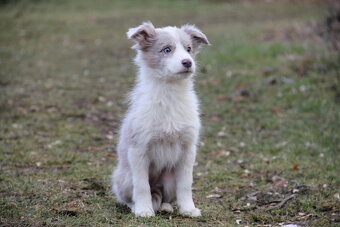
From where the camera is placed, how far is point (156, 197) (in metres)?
5.09

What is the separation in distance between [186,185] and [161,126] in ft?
1.95

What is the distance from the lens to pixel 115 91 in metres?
10.2

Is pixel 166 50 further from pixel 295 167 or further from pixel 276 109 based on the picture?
pixel 276 109

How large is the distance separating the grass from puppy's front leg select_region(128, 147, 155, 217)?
0.13 metres

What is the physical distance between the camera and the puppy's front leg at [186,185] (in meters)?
4.86

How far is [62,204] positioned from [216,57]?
7930mm

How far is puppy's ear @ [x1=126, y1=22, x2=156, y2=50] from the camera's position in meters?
4.91

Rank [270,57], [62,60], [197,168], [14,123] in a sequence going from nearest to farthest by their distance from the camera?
[197,168] < [14,123] < [270,57] < [62,60]

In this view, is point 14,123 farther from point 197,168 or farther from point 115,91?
point 197,168

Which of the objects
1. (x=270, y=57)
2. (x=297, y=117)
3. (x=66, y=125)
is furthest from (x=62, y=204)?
(x=270, y=57)

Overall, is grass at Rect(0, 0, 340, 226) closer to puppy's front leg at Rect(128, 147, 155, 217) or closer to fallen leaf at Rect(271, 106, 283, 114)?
fallen leaf at Rect(271, 106, 283, 114)

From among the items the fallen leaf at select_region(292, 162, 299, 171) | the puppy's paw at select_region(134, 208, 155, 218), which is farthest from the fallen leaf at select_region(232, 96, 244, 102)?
the puppy's paw at select_region(134, 208, 155, 218)

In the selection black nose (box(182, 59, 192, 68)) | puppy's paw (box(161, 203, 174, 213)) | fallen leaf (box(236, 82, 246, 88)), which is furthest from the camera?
fallen leaf (box(236, 82, 246, 88))

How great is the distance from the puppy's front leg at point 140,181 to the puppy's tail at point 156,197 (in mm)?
239
